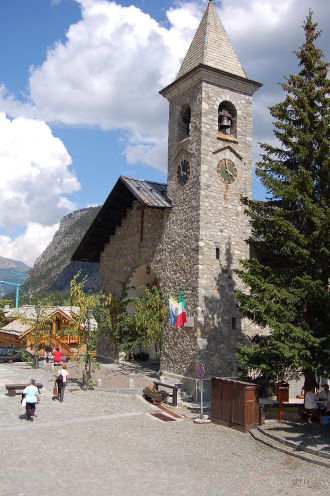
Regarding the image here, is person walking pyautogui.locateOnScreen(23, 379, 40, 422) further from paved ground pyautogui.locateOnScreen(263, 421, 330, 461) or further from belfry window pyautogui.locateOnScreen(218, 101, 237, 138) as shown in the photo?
belfry window pyautogui.locateOnScreen(218, 101, 237, 138)

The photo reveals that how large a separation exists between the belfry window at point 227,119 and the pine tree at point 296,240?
16.8 ft

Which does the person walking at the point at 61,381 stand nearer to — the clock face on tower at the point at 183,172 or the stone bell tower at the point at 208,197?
the stone bell tower at the point at 208,197

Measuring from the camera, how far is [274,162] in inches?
634

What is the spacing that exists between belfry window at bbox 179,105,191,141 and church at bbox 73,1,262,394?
0.05 meters

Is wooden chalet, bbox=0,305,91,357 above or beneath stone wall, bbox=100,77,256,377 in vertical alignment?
beneath

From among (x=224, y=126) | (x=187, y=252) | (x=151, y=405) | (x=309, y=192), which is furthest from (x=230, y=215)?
(x=151, y=405)

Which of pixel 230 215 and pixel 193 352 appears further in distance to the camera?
pixel 230 215

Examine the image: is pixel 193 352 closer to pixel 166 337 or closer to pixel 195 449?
pixel 166 337

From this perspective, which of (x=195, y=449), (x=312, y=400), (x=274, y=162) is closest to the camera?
(x=195, y=449)

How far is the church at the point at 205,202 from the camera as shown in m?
19.5

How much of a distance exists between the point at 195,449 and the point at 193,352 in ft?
23.9

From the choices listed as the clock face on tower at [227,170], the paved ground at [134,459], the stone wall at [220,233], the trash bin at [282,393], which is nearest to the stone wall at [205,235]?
the stone wall at [220,233]

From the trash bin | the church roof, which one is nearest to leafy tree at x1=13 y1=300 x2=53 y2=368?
the church roof

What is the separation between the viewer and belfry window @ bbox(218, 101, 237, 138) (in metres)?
21.1
